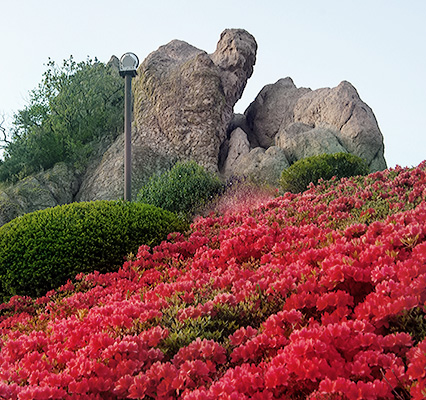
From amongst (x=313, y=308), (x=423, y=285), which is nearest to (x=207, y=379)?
(x=313, y=308)

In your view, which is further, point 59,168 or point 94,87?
point 94,87

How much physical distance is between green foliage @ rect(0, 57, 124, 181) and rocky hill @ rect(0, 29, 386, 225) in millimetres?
981

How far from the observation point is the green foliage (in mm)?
17391

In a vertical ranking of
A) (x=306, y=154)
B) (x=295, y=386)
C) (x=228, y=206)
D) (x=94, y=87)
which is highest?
(x=94, y=87)

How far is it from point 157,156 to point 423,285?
557 inches

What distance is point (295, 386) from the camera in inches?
90.0

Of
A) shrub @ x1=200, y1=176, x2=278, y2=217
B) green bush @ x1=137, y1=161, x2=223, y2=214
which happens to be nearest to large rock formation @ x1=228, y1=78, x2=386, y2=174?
shrub @ x1=200, y1=176, x2=278, y2=217

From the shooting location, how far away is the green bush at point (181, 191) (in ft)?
38.0

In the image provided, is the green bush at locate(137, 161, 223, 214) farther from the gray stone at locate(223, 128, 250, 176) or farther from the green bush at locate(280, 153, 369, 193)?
the gray stone at locate(223, 128, 250, 176)

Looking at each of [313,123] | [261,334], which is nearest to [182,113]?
[313,123]

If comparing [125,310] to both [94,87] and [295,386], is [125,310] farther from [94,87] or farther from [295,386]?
[94,87]

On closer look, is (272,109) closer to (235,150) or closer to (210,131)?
(235,150)

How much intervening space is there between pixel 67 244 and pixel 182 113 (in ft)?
35.6

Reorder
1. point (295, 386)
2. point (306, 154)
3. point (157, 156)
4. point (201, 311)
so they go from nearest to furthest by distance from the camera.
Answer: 1. point (295, 386)
2. point (201, 311)
3. point (306, 154)
4. point (157, 156)
